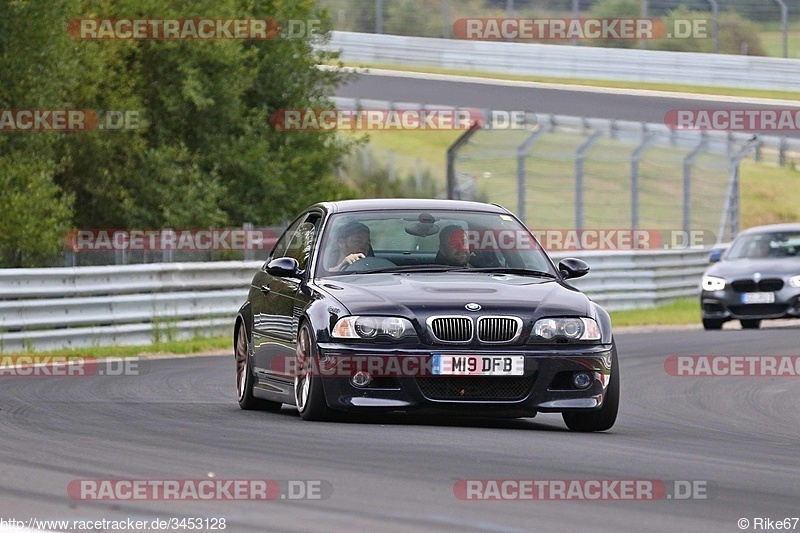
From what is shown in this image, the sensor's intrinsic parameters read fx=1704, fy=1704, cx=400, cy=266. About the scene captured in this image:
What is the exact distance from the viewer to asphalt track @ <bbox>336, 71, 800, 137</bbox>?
34219 millimetres

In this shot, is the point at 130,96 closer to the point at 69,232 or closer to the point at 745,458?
the point at 69,232

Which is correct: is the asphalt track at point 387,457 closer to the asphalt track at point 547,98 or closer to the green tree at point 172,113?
the green tree at point 172,113

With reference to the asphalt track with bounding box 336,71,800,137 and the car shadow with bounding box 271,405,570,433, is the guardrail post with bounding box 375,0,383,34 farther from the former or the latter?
the car shadow with bounding box 271,405,570,433

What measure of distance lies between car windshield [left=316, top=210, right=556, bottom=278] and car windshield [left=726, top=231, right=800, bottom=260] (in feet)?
44.3

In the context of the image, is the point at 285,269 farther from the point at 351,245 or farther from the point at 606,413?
the point at 606,413

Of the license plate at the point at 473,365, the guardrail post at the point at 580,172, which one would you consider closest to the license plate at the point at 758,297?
the guardrail post at the point at 580,172

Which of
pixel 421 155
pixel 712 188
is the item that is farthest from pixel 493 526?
pixel 421 155

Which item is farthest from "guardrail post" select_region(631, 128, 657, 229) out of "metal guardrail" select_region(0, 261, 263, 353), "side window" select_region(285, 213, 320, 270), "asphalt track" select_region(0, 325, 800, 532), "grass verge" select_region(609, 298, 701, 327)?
"side window" select_region(285, 213, 320, 270)

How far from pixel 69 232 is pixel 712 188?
137ft

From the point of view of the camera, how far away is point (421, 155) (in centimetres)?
6894

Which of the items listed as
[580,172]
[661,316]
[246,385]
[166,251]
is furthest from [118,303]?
[580,172]

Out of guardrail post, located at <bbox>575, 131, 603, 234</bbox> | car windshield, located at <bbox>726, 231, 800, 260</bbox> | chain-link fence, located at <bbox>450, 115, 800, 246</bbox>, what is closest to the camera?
car windshield, located at <bbox>726, 231, 800, 260</bbox>

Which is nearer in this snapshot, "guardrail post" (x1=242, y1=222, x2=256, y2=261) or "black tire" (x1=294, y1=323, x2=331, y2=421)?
"black tire" (x1=294, y1=323, x2=331, y2=421)

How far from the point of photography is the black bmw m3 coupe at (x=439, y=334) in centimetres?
942
